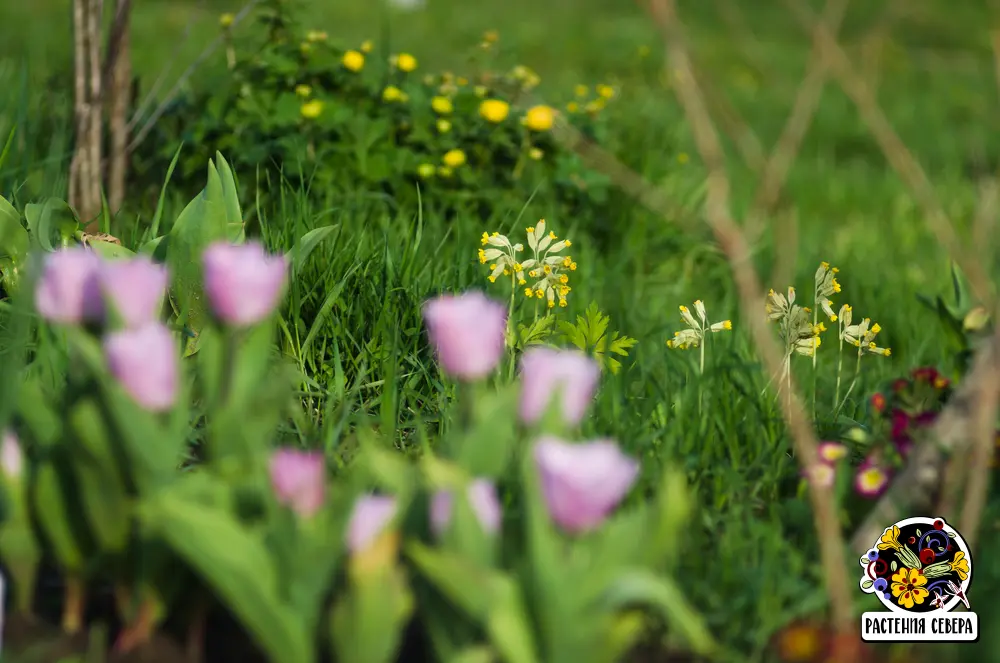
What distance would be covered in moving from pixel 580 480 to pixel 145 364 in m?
0.54

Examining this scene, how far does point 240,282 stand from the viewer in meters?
1.36

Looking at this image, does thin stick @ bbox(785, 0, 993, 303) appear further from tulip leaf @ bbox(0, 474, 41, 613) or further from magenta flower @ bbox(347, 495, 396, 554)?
tulip leaf @ bbox(0, 474, 41, 613)

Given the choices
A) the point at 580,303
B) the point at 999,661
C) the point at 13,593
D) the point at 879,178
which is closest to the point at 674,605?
the point at 999,661

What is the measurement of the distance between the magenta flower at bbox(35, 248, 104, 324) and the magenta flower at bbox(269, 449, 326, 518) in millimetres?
373

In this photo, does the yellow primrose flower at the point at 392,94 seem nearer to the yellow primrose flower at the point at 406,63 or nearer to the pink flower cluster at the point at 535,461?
the yellow primrose flower at the point at 406,63

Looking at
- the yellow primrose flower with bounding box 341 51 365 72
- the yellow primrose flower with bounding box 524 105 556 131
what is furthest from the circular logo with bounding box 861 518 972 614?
the yellow primrose flower with bounding box 341 51 365 72

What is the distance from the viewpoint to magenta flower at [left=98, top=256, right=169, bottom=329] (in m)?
1.39

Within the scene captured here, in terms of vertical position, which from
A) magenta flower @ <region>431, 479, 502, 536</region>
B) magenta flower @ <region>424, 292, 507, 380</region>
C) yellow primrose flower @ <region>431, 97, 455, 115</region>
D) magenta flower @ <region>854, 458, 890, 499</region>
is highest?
yellow primrose flower @ <region>431, 97, 455, 115</region>

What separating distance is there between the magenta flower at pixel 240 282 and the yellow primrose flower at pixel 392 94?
202cm

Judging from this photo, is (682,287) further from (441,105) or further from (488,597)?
(488,597)

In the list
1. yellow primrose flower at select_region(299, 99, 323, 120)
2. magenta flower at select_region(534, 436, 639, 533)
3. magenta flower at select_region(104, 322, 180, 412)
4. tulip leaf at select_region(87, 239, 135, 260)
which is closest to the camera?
magenta flower at select_region(534, 436, 639, 533)

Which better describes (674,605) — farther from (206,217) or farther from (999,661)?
(206,217)

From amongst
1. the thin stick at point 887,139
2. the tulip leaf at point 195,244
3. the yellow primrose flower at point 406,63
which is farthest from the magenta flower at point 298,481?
the yellow primrose flower at point 406,63

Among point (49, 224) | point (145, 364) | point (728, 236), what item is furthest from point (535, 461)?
point (49, 224)
